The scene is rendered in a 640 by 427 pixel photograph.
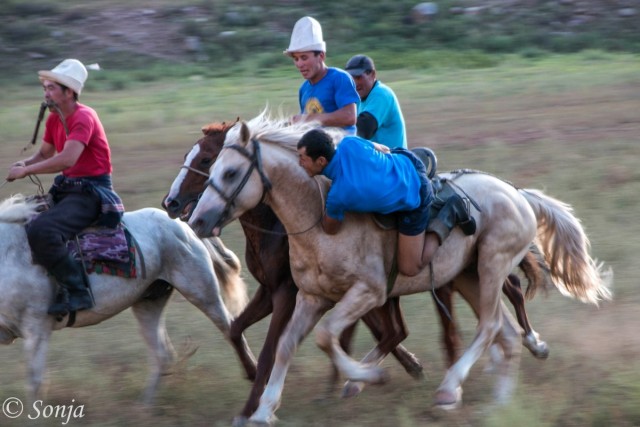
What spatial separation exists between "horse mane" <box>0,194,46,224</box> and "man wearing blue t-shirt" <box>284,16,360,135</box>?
1848mm

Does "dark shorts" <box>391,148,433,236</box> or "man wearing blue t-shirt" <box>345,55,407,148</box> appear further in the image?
"man wearing blue t-shirt" <box>345,55,407,148</box>

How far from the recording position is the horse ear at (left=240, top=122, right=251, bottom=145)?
6.42 m

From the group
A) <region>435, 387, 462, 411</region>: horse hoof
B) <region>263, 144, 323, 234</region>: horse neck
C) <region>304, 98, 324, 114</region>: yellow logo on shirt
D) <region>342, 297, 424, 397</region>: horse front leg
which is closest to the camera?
<region>263, 144, 323, 234</region>: horse neck

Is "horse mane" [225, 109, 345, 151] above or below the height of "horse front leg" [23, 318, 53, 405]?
above

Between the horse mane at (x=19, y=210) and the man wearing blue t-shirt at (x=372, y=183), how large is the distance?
1.96m

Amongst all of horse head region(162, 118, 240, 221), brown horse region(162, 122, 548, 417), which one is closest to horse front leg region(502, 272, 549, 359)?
brown horse region(162, 122, 548, 417)

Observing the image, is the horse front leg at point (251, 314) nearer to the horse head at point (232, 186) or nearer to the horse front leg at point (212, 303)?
the horse front leg at point (212, 303)

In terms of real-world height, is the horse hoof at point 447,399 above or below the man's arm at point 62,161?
below

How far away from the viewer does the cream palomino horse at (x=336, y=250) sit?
20.9ft

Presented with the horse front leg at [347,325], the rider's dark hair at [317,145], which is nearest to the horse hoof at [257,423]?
the horse front leg at [347,325]

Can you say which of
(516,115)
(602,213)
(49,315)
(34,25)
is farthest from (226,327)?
(34,25)

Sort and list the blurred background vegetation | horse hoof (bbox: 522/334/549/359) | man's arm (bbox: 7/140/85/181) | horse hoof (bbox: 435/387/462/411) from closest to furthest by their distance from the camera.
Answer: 1. horse hoof (bbox: 435/387/462/411)
2. man's arm (bbox: 7/140/85/181)
3. horse hoof (bbox: 522/334/549/359)
4. the blurred background vegetation

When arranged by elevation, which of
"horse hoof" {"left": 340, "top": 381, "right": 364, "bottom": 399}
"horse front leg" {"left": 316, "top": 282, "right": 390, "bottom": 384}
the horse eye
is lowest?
"horse hoof" {"left": 340, "top": 381, "right": 364, "bottom": 399}

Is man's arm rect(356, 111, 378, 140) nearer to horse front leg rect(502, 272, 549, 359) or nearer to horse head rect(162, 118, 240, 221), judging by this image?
horse head rect(162, 118, 240, 221)
